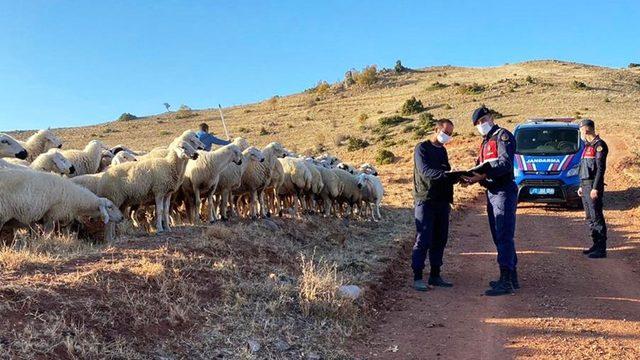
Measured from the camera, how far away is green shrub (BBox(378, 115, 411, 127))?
4959cm

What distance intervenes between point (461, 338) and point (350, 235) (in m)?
6.68

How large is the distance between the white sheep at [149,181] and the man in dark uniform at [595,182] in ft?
24.4

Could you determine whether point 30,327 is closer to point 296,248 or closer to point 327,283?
point 327,283

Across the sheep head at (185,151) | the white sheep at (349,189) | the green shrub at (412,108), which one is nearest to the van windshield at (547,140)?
the white sheep at (349,189)

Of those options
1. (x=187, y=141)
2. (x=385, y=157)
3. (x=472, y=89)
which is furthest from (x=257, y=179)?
(x=472, y=89)

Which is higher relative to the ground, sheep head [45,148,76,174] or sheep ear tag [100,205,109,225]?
sheep head [45,148,76,174]

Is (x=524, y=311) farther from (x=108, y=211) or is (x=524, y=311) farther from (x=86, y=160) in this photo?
(x=86, y=160)

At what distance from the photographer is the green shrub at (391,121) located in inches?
1953

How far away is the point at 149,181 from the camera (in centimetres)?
1082

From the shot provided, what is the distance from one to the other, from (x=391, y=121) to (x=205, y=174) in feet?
129

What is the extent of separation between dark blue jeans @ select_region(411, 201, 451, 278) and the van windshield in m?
9.91

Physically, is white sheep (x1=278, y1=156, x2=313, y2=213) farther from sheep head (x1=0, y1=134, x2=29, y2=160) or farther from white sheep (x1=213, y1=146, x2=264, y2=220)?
sheep head (x1=0, y1=134, x2=29, y2=160)

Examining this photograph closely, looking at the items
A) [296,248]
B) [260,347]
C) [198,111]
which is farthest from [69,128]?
[260,347]

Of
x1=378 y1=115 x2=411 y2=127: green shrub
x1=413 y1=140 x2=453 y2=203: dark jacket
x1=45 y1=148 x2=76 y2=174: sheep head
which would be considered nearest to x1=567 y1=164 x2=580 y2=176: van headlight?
x1=413 y1=140 x2=453 y2=203: dark jacket
